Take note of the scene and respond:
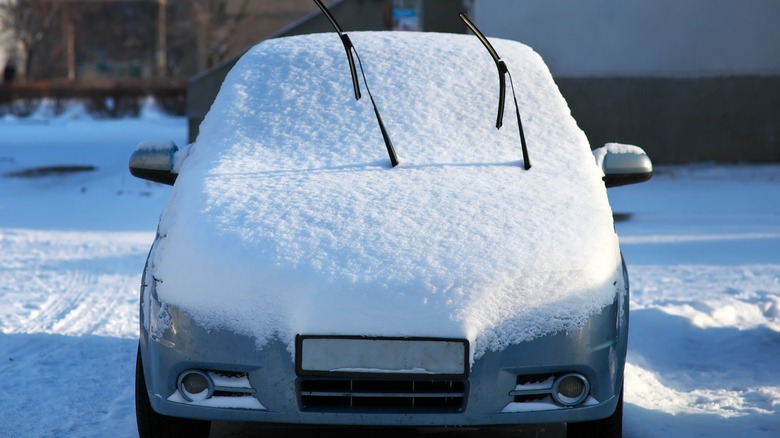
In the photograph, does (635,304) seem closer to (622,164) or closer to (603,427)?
(622,164)

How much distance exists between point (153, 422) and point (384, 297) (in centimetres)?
91

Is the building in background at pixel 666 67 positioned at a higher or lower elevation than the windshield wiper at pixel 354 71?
lower

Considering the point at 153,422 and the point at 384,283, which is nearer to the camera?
the point at 384,283

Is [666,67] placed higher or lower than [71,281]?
lower

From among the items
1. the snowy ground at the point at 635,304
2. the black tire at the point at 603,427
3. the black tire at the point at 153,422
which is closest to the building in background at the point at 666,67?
the snowy ground at the point at 635,304

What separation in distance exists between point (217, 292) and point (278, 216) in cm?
39

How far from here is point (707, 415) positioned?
459cm

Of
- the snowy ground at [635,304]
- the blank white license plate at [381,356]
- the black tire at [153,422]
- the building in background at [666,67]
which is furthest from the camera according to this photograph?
the building in background at [666,67]

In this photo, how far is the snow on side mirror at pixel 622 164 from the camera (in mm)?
4512

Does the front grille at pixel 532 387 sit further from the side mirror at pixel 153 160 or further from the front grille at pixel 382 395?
the side mirror at pixel 153 160

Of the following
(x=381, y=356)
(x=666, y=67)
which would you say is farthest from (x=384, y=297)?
(x=666, y=67)

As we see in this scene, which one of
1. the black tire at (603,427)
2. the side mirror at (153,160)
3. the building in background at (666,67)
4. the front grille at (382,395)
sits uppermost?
the side mirror at (153,160)

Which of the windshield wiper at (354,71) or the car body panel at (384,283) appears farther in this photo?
the windshield wiper at (354,71)

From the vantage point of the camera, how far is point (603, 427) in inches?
148
